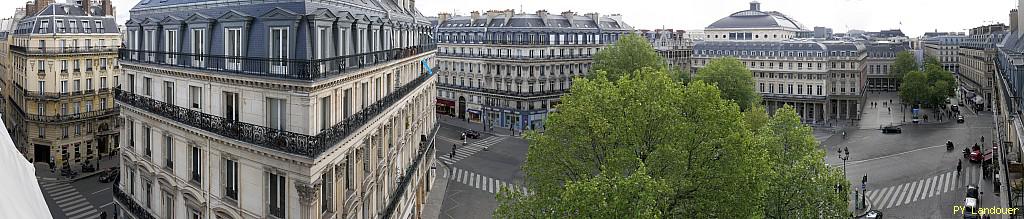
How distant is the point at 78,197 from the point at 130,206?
21.2 meters

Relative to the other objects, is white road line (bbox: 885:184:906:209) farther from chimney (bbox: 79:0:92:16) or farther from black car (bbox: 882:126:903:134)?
chimney (bbox: 79:0:92:16)

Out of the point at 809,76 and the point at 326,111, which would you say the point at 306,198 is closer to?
the point at 326,111

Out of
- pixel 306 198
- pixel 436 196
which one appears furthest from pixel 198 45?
pixel 436 196

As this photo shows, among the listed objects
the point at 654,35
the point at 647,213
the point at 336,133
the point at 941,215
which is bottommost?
the point at 941,215

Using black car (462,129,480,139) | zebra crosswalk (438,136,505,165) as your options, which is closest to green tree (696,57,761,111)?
zebra crosswalk (438,136,505,165)

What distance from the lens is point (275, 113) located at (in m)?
21.8

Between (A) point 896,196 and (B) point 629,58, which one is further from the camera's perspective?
(B) point 629,58

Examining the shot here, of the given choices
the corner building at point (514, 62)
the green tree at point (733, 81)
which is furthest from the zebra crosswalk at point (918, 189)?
the corner building at point (514, 62)

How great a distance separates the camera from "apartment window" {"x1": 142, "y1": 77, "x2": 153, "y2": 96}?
27402mm

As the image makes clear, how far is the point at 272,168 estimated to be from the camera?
21594 millimetres

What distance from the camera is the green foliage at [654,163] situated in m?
22.0

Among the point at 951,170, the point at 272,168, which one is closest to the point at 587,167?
the point at 272,168

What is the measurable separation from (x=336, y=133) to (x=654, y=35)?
8872cm

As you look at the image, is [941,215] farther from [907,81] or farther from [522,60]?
[907,81]
